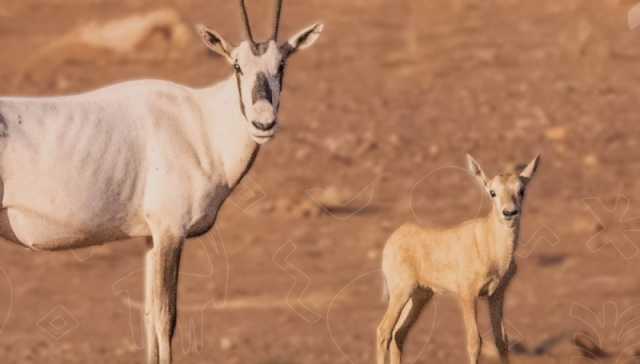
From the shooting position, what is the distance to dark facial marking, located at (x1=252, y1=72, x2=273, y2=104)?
1283 centimetres

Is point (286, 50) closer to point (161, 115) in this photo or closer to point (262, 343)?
point (161, 115)

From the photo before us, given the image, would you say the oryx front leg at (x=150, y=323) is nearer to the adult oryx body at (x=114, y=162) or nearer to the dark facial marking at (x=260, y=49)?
the adult oryx body at (x=114, y=162)

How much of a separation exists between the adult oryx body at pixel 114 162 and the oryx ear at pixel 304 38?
1.58 feet

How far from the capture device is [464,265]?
534 inches

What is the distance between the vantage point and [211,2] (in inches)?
1272

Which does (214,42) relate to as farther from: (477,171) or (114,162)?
(477,171)

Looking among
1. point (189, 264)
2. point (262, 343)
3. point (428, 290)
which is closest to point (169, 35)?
point (189, 264)

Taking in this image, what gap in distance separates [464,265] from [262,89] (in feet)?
5.83

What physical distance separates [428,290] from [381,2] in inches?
712

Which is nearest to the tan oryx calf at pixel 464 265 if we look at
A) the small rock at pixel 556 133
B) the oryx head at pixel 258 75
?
the oryx head at pixel 258 75

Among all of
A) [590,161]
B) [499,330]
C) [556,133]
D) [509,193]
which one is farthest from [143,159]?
[556,133]

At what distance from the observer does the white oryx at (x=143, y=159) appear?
12.9 meters

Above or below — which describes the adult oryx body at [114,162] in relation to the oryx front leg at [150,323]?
above

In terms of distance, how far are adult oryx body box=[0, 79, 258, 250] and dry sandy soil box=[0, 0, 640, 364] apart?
386 cm
